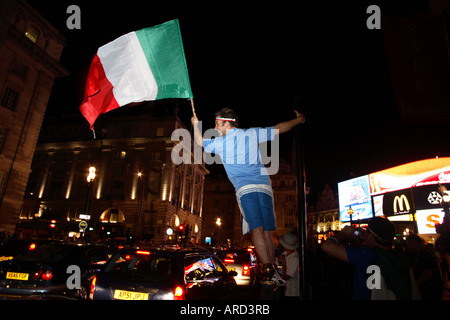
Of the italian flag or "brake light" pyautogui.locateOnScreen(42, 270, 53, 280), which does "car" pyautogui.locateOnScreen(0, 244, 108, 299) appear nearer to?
"brake light" pyautogui.locateOnScreen(42, 270, 53, 280)

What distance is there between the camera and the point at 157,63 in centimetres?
464

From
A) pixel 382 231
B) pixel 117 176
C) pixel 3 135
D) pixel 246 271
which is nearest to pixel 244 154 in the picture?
pixel 382 231

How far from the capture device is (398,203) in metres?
26.8

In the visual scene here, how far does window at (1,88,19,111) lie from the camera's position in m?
25.1

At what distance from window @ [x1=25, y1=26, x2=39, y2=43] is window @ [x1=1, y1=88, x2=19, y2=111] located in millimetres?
6175

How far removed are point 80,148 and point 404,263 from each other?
203ft

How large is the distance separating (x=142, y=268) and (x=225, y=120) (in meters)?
3.81

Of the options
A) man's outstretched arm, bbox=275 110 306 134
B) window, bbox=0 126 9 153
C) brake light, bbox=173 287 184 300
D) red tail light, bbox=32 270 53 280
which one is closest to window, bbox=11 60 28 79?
window, bbox=0 126 9 153

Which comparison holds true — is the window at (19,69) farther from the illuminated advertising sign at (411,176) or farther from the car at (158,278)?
the illuminated advertising sign at (411,176)

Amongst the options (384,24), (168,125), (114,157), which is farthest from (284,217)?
(384,24)

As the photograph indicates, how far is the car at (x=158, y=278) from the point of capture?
15.2 ft

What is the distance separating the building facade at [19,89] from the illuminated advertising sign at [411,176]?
38518 mm

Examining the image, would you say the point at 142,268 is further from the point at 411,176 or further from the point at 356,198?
the point at 356,198
